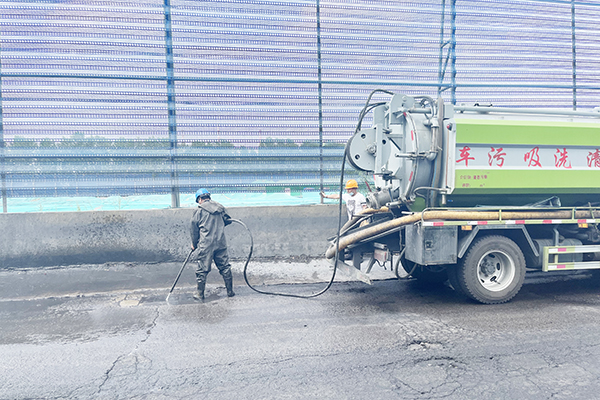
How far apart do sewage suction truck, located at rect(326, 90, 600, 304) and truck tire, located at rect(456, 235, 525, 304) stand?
13 mm

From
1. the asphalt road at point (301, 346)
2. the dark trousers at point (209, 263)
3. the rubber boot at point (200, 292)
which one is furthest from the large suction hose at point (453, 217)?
the rubber boot at point (200, 292)

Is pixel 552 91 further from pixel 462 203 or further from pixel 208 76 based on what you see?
pixel 208 76

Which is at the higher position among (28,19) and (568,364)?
(28,19)

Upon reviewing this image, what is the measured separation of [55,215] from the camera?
279 inches

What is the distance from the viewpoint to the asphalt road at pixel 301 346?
10.3ft

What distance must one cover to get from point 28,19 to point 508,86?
9498 millimetres

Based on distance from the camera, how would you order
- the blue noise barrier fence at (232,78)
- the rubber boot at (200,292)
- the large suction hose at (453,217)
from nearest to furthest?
the large suction hose at (453,217)
the rubber boot at (200,292)
the blue noise barrier fence at (232,78)

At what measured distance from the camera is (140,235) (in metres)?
7.29

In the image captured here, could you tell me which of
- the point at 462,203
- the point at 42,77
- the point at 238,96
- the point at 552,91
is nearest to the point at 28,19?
the point at 42,77

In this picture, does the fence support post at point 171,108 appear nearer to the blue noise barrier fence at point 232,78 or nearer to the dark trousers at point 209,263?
the blue noise barrier fence at point 232,78

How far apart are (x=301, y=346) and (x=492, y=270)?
2995 mm

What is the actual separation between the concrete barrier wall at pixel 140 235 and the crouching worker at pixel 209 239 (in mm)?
1632

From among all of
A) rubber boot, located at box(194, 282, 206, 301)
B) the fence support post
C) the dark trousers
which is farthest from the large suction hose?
the fence support post

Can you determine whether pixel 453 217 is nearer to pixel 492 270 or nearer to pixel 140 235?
pixel 492 270
